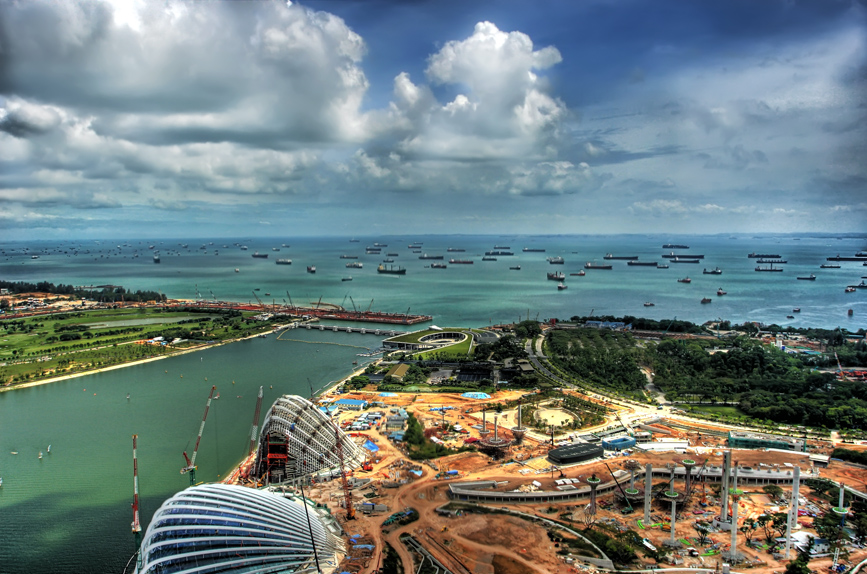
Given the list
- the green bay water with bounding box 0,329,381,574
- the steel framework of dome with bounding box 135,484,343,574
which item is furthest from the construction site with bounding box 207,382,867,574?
the green bay water with bounding box 0,329,381,574

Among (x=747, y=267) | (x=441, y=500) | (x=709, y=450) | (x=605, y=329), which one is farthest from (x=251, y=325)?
(x=747, y=267)

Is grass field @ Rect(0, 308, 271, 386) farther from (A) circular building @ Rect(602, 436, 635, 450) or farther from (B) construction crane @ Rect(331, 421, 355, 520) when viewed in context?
(A) circular building @ Rect(602, 436, 635, 450)

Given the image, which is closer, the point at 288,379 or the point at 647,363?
the point at 288,379

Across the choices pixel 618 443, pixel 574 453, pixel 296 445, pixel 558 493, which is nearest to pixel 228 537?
pixel 296 445

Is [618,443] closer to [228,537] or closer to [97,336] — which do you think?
[228,537]

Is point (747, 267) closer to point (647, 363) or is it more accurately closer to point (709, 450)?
point (647, 363)

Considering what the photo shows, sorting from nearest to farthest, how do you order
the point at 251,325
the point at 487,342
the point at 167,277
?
the point at 487,342 < the point at 251,325 < the point at 167,277

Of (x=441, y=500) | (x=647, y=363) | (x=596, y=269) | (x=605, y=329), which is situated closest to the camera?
(x=441, y=500)
